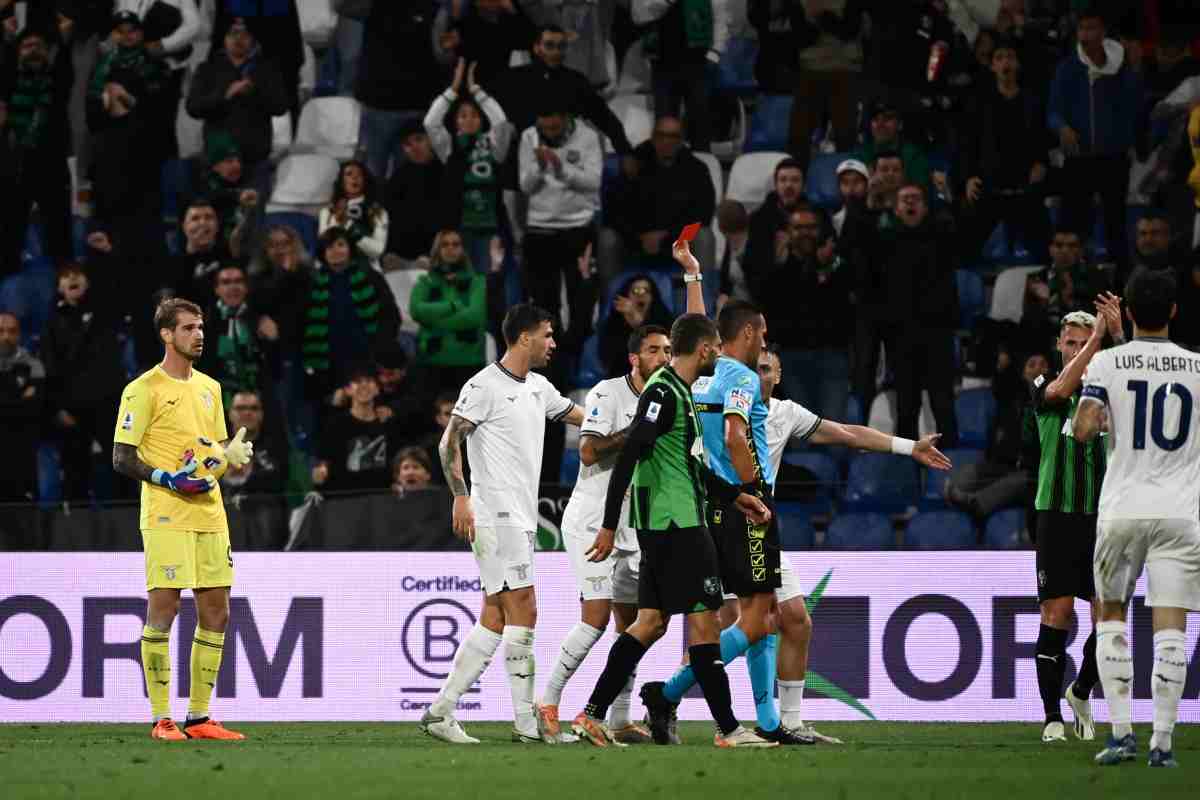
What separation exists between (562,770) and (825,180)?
10.1 metres

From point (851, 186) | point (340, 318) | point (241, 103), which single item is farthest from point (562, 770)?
point (241, 103)

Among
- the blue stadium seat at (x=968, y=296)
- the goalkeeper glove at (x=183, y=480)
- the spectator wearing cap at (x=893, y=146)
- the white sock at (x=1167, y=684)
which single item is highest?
the spectator wearing cap at (x=893, y=146)

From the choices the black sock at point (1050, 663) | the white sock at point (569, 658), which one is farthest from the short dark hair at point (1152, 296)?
the white sock at point (569, 658)

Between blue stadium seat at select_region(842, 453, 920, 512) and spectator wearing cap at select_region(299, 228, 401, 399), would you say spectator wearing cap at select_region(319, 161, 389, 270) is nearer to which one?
spectator wearing cap at select_region(299, 228, 401, 399)

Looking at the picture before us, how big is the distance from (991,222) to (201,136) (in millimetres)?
7644

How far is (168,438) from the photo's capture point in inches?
416

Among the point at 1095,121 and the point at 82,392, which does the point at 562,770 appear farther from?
the point at 1095,121

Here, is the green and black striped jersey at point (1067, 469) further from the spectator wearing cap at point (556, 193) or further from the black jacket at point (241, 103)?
the black jacket at point (241, 103)

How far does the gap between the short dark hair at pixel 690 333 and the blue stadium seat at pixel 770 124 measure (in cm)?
859

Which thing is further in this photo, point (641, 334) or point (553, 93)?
point (553, 93)

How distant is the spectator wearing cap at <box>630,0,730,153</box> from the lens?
17844 mm

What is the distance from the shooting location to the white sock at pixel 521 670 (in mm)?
10195

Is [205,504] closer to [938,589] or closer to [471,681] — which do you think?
[471,681]

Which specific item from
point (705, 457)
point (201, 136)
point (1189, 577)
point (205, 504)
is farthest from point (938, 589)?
point (201, 136)
